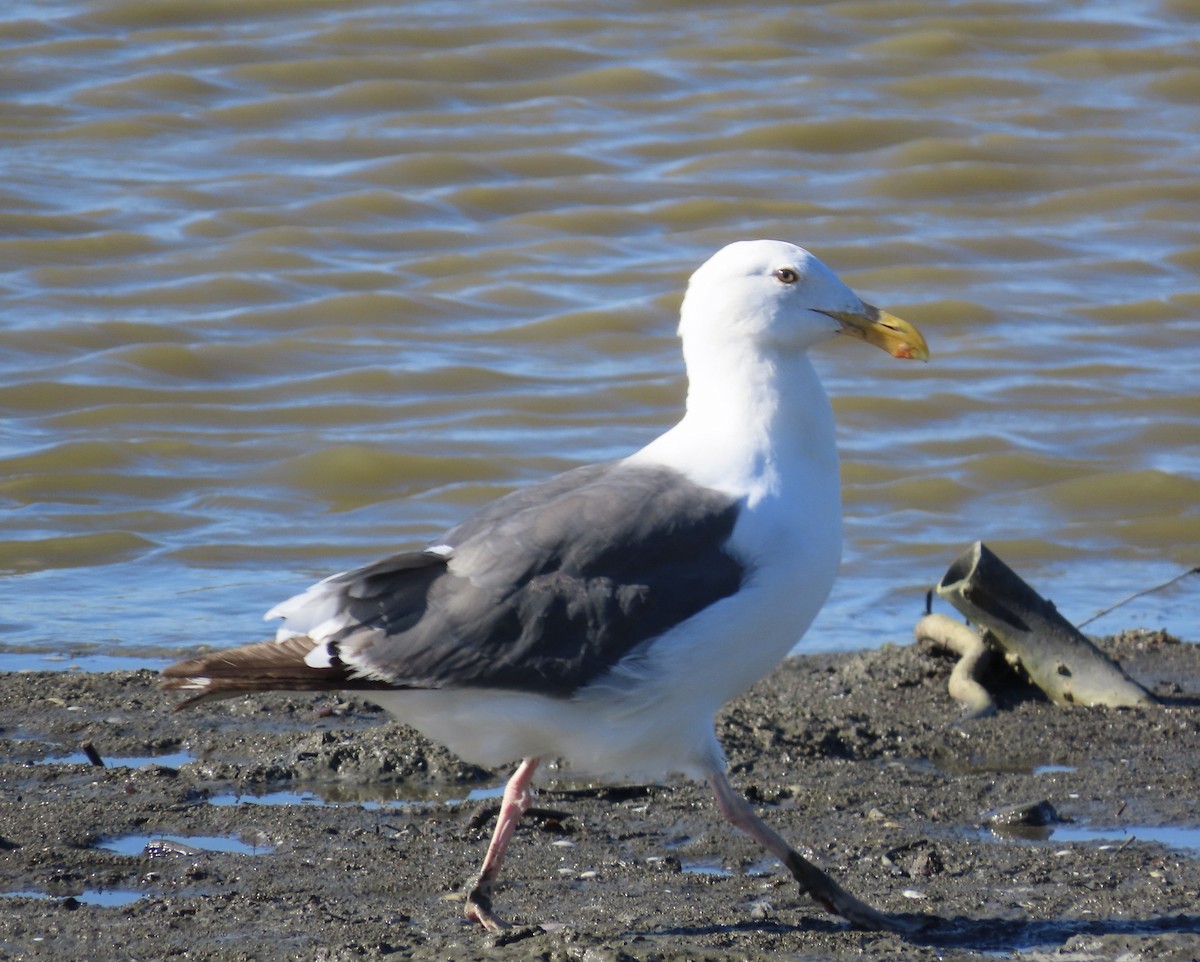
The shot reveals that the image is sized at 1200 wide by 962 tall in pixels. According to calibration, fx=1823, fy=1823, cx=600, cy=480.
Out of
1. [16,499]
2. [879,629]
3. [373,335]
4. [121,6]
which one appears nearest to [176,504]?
[16,499]

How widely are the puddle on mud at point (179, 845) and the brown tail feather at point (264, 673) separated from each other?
495 millimetres

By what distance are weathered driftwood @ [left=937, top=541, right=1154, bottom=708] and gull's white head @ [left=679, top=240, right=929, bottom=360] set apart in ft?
4.96

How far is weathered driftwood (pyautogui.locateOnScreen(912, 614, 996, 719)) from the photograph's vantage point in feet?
18.1

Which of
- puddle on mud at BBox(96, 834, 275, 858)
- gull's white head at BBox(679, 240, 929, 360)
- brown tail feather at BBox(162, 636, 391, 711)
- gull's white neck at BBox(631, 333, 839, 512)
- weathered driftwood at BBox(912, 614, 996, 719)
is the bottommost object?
weathered driftwood at BBox(912, 614, 996, 719)

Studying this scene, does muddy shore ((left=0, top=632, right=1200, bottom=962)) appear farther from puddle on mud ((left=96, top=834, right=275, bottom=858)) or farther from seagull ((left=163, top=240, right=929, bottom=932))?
seagull ((left=163, top=240, right=929, bottom=932))

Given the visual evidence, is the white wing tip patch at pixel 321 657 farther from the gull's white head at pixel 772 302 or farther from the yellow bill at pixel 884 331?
the yellow bill at pixel 884 331

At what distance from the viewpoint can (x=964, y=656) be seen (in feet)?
18.9

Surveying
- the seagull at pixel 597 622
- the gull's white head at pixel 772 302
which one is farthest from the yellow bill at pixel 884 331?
the seagull at pixel 597 622

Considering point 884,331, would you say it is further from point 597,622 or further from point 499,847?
point 499,847

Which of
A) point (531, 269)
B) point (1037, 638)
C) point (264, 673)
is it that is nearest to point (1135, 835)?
point (1037, 638)

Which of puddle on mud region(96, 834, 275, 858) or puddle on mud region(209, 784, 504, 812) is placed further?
puddle on mud region(209, 784, 504, 812)

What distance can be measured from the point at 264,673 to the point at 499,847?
662 mm

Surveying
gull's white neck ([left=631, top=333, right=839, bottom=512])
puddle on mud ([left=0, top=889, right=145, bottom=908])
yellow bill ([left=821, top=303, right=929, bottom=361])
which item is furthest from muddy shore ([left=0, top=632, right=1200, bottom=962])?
yellow bill ([left=821, top=303, right=929, bottom=361])

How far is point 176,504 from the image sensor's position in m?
8.35
